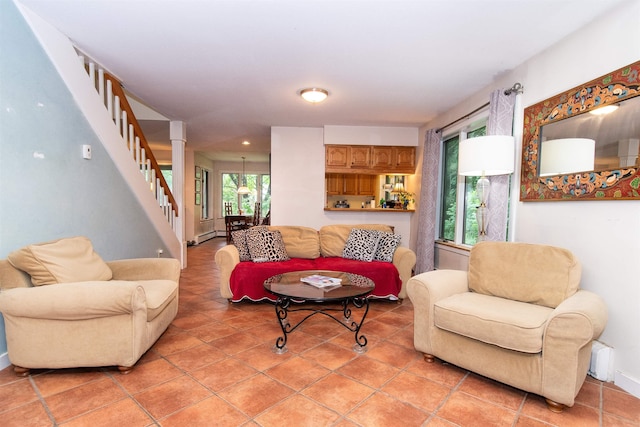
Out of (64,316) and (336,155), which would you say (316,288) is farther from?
(336,155)

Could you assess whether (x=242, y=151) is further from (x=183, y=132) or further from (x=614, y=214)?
(x=614, y=214)

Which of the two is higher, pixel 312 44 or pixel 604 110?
pixel 312 44

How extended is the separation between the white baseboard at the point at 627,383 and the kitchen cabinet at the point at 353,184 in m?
4.38

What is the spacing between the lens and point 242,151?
26.5ft

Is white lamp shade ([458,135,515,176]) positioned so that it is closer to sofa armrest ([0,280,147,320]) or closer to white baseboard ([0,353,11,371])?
sofa armrest ([0,280,147,320])

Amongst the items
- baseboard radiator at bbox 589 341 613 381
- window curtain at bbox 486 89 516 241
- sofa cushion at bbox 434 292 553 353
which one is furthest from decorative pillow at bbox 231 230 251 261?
baseboard radiator at bbox 589 341 613 381

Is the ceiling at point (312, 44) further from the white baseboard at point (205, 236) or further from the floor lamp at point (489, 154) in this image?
the white baseboard at point (205, 236)

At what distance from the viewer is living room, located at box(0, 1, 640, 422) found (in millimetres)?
1969

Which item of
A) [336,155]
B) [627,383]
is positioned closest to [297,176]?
[336,155]

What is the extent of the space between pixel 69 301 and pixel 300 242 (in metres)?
2.45

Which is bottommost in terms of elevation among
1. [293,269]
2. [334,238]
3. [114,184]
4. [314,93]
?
[293,269]

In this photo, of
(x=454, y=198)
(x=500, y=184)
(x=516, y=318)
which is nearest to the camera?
(x=516, y=318)

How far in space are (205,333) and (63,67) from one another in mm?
2466

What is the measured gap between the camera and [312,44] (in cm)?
260
